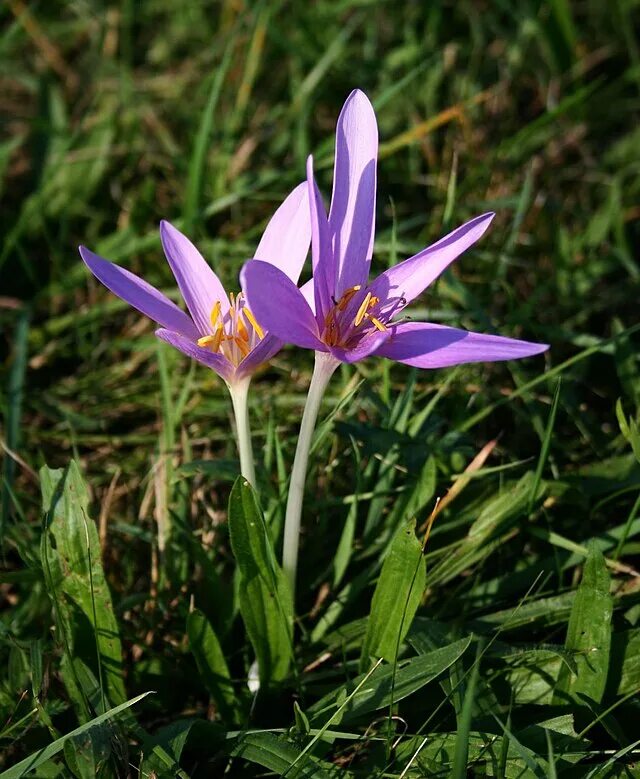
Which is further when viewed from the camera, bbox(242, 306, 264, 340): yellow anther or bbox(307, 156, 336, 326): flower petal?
bbox(242, 306, 264, 340): yellow anther

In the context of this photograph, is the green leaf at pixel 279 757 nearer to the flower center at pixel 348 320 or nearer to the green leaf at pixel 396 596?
the green leaf at pixel 396 596

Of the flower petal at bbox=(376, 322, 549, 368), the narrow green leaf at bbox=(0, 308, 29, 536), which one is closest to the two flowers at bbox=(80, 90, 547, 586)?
the flower petal at bbox=(376, 322, 549, 368)

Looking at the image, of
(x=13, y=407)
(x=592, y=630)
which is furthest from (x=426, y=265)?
(x=13, y=407)

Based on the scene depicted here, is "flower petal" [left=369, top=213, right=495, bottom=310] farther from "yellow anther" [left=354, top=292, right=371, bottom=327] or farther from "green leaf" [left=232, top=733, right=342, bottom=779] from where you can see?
"green leaf" [left=232, top=733, right=342, bottom=779]

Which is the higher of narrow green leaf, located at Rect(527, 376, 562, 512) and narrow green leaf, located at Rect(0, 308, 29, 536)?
narrow green leaf, located at Rect(0, 308, 29, 536)

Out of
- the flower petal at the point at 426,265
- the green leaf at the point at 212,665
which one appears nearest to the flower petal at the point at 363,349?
the flower petal at the point at 426,265

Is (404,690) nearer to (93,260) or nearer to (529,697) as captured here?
(529,697)

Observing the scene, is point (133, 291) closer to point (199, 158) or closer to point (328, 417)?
point (328, 417)
